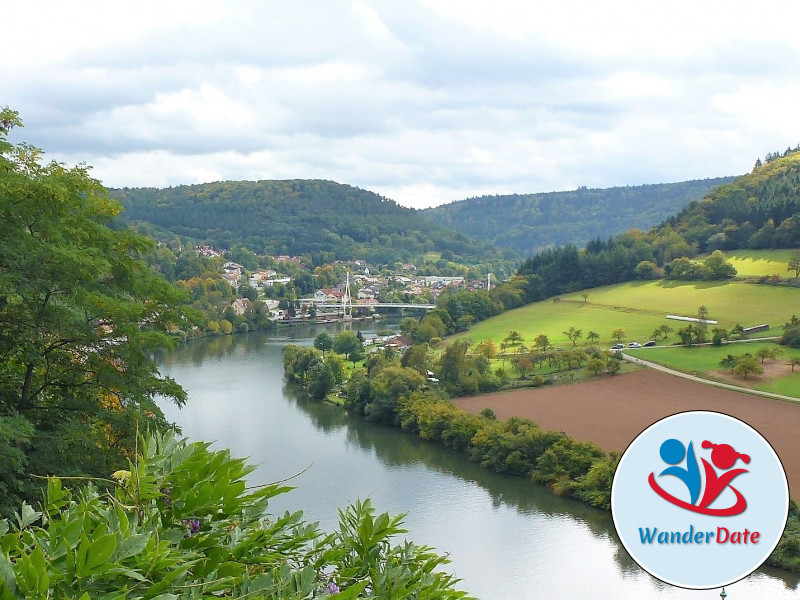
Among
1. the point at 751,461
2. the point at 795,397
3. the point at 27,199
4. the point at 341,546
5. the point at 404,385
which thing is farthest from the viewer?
the point at 404,385

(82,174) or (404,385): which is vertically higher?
(82,174)

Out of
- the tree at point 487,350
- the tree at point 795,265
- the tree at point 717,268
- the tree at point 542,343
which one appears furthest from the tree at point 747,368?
the tree at point 717,268

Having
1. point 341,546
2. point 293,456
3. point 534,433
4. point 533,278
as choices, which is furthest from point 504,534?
point 533,278

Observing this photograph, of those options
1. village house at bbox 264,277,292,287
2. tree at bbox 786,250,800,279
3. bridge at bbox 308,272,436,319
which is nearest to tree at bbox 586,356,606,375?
tree at bbox 786,250,800,279

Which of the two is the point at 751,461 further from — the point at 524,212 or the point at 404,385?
the point at 524,212

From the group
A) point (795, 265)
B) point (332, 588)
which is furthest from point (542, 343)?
point (332, 588)

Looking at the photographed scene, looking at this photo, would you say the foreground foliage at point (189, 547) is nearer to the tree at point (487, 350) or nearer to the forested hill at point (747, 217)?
the tree at point (487, 350)
